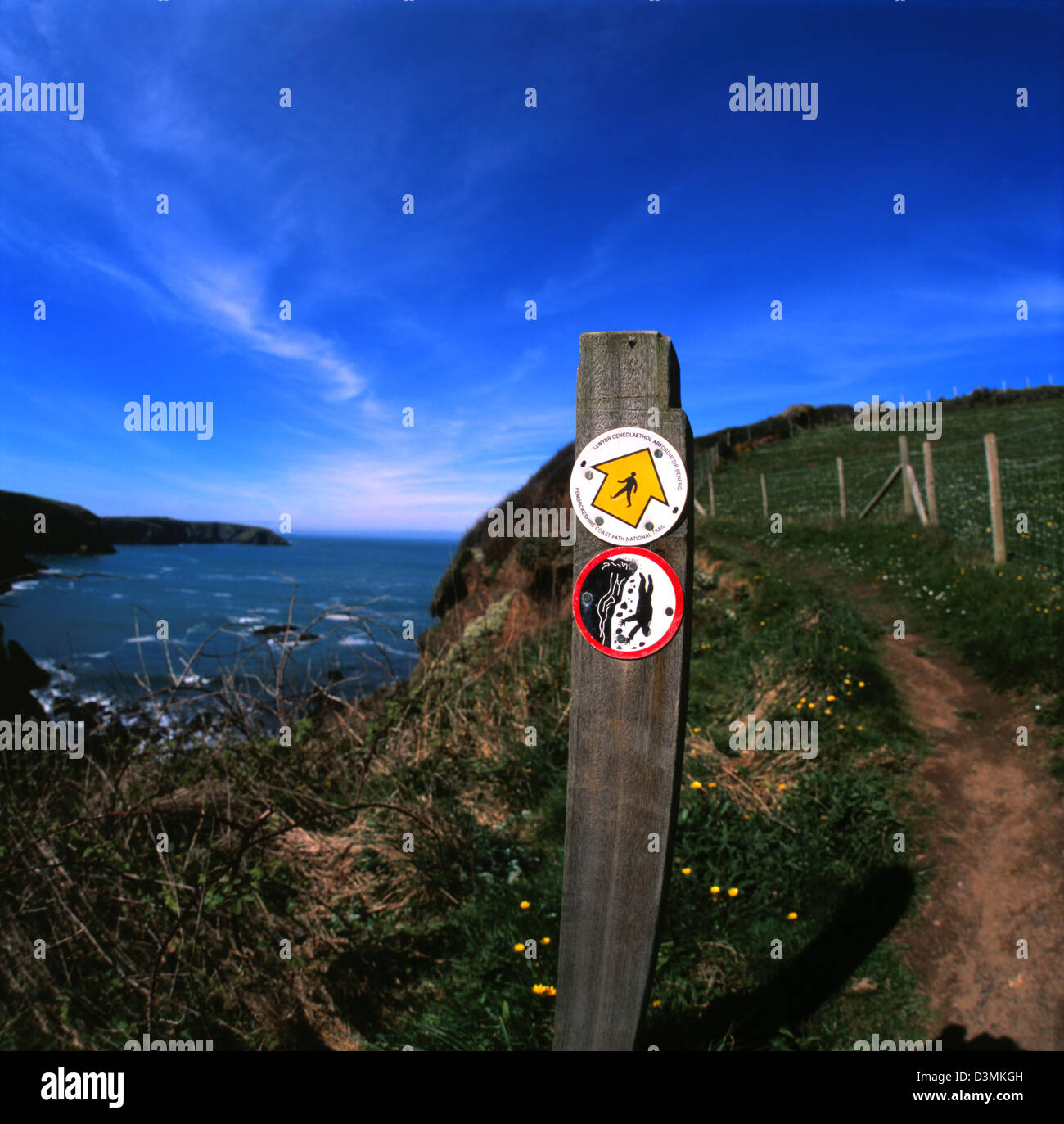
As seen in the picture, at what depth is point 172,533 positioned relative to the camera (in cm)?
7419

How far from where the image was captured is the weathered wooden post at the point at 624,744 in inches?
70.8

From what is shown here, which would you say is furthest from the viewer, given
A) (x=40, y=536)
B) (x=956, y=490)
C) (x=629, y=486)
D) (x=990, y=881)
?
(x=956, y=490)

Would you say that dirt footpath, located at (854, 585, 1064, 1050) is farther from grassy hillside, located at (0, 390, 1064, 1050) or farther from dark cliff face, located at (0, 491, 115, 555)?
dark cliff face, located at (0, 491, 115, 555)

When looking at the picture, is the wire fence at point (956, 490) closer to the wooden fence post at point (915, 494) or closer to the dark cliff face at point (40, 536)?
the wooden fence post at point (915, 494)

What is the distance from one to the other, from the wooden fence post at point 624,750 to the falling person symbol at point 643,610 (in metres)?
0.08

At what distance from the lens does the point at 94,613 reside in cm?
3178

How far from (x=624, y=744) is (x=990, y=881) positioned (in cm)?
316

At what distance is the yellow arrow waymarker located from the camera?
1777 millimetres

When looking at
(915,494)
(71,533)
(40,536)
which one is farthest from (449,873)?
(71,533)

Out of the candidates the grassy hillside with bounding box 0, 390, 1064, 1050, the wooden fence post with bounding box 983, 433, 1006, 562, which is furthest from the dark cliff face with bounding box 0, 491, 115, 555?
the wooden fence post with bounding box 983, 433, 1006, 562

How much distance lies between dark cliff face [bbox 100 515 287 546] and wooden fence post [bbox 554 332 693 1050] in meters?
52.6

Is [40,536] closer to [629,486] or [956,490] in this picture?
[629,486]

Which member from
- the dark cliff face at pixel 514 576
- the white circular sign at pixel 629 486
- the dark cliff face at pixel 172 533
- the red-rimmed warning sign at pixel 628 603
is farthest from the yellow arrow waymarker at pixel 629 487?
the dark cliff face at pixel 172 533
